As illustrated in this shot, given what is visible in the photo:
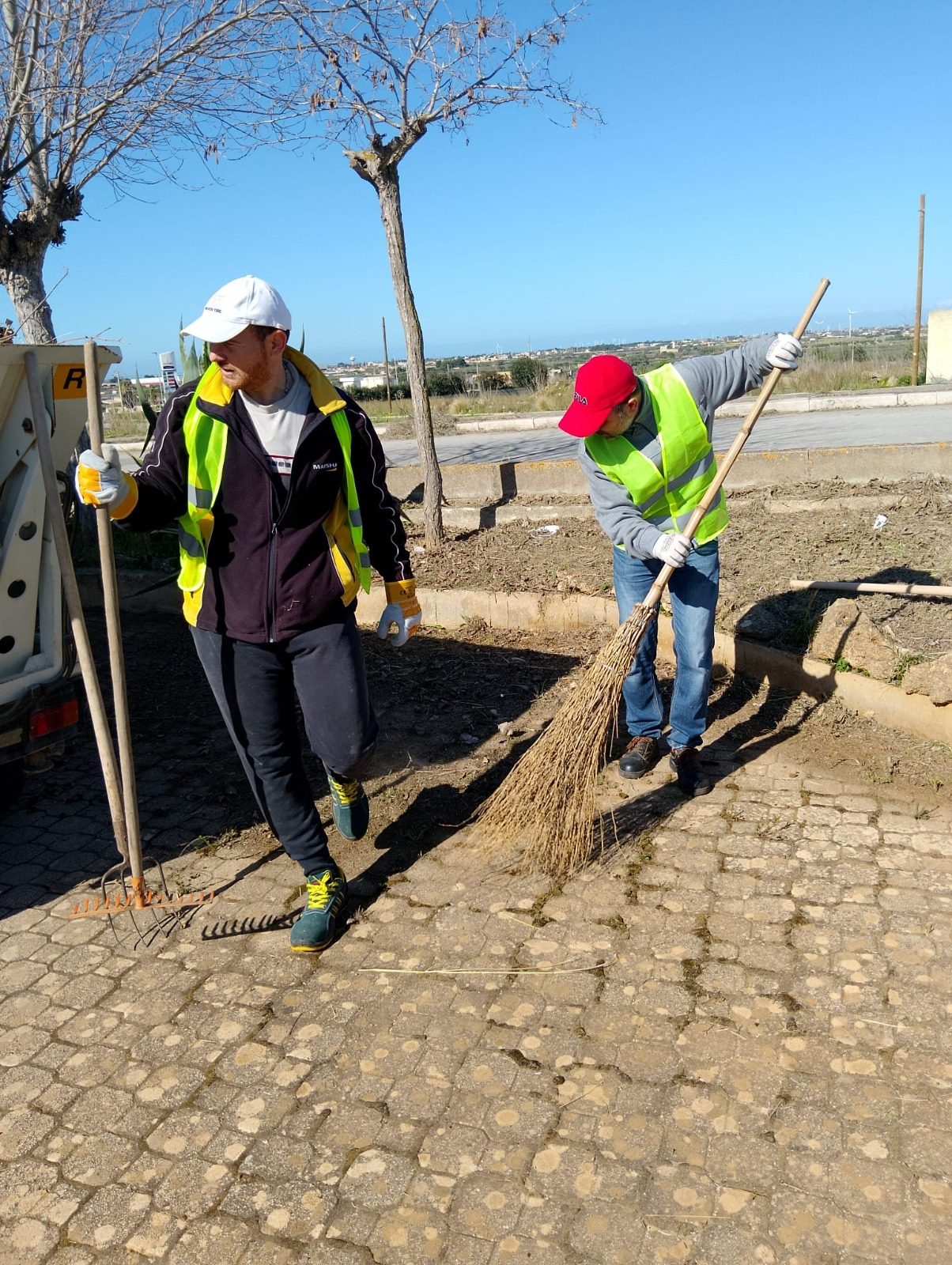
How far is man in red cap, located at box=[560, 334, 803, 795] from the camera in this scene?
13.2 ft

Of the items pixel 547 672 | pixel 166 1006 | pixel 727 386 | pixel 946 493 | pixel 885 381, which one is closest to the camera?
pixel 166 1006

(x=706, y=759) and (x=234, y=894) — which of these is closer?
(x=234, y=894)

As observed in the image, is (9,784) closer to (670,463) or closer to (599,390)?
(599,390)

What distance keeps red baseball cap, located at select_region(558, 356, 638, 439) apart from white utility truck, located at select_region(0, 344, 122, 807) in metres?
1.79

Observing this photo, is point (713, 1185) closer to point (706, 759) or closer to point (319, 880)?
point (319, 880)

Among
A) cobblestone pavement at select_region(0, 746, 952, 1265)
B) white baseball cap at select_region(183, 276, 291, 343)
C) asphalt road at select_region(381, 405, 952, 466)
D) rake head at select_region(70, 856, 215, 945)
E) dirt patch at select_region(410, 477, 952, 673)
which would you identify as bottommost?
cobblestone pavement at select_region(0, 746, 952, 1265)

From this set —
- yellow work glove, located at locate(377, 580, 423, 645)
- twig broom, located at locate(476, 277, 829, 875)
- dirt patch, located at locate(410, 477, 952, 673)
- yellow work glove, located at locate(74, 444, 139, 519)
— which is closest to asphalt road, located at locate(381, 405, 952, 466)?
dirt patch, located at locate(410, 477, 952, 673)

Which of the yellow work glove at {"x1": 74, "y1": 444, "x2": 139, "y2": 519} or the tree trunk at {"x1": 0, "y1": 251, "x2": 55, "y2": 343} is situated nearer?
the yellow work glove at {"x1": 74, "y1": 444, "x2": 139, "y2": 519}

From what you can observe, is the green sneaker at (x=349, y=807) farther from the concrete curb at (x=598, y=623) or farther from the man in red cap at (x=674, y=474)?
the concrete curb at (x=598, y=623)

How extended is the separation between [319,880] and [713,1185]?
168 cm

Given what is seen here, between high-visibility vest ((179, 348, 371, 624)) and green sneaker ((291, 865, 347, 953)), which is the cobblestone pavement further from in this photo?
high-visibility vest ((179, 348, 371, 624))

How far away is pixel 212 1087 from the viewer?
2.86m

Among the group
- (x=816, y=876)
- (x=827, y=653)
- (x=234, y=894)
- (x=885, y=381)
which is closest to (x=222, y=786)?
(x=234, y=894)

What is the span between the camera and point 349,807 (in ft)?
12.7
